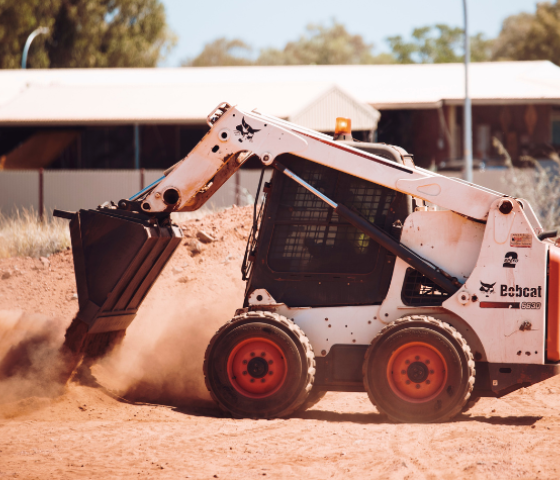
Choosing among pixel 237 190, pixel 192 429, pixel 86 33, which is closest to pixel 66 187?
pixel 237 190

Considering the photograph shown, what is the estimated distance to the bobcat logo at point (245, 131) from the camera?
6535 millimetres

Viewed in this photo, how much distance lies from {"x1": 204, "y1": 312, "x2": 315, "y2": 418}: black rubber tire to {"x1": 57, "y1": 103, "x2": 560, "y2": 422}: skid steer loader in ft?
0.04

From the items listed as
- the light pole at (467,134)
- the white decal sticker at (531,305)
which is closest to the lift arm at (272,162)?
the white decal sticker at (531,305)

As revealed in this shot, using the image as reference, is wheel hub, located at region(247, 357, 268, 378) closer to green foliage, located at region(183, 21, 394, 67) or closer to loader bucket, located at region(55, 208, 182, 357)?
loader bucket, located at region(55, 208, 182, 357)

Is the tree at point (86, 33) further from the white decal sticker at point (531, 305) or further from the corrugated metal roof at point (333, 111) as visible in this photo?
the white decal sticker at point (531, 305)

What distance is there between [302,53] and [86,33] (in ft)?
98.3

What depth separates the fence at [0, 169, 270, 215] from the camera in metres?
21.1

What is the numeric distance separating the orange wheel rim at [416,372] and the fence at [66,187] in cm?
1527

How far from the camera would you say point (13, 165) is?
86.9 feet

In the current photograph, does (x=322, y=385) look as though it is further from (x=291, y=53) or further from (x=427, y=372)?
(x=291, y=53)

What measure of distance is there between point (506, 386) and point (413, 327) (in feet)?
2.91

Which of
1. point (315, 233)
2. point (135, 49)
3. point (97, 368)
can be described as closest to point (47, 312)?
point (97, 368)

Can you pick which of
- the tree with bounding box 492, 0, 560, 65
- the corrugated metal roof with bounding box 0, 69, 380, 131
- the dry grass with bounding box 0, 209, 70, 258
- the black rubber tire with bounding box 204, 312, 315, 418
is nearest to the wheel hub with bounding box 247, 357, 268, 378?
the black rubber tire with bounding box 204, 312, 315, 418

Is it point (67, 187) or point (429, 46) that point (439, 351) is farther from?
point (429, 46)
